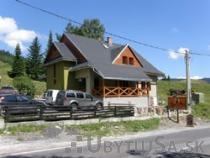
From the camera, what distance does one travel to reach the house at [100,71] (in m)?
40.0

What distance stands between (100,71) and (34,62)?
59.9 metres

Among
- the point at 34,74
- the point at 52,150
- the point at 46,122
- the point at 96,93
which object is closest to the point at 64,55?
the point at 96,93

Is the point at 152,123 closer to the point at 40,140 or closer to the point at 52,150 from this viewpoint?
the point at 40,140

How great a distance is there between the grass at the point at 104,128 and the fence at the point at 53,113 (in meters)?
0.87

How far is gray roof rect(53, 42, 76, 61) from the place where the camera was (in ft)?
139

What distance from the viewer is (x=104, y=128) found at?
2538 cm

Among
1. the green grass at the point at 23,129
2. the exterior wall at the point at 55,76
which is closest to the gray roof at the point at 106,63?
the exterior wall at the point at 55,76

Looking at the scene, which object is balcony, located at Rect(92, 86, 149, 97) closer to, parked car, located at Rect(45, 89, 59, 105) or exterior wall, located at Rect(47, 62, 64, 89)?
exterior wall, located at Rect(47, 62, 64, 89)

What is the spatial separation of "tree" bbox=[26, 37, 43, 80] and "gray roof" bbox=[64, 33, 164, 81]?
4721 centimetres

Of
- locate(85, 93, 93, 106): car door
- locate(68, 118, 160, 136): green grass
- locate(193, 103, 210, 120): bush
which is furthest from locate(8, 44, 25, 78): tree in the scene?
locate(68, 118, 160, 136): green grass

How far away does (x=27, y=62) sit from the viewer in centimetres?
9750

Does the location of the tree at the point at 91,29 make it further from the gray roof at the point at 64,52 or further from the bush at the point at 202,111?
the bush at the point at 202,111

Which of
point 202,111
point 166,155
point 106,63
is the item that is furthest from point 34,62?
point 166,155

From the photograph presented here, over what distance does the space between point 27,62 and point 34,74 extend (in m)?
4.90
